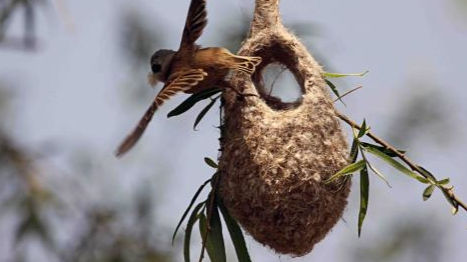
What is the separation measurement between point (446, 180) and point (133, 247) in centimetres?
205

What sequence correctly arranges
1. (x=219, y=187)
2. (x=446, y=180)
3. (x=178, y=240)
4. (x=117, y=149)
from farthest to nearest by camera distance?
(x=178, y=240)
(x=219, y=187)
(x=446, y=180)
(x=117, y=149)

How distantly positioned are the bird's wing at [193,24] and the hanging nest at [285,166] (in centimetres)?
22

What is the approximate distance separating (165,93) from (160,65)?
18.0 inches

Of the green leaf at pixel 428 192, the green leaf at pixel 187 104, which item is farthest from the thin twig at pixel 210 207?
the green leaf at pixel 428 192

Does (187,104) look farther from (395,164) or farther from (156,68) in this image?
(395,164)

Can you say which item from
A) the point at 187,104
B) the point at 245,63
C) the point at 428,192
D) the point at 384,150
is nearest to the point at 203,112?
the point at 187,104

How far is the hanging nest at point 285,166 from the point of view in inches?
141

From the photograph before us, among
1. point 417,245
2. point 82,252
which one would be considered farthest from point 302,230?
point 417,245

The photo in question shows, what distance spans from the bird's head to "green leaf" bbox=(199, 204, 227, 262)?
56 centimetres

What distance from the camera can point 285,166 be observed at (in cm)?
359

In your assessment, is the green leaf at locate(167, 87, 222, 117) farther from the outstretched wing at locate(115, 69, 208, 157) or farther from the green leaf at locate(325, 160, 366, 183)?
the green leaf at locate(325, 160, 366, 183)

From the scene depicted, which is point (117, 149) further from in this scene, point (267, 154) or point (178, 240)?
point (178, 240)

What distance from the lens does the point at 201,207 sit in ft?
12.5

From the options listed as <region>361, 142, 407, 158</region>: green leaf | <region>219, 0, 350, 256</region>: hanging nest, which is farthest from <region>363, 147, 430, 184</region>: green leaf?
<region>219, 0, 350, 256</region>: hanging nest
